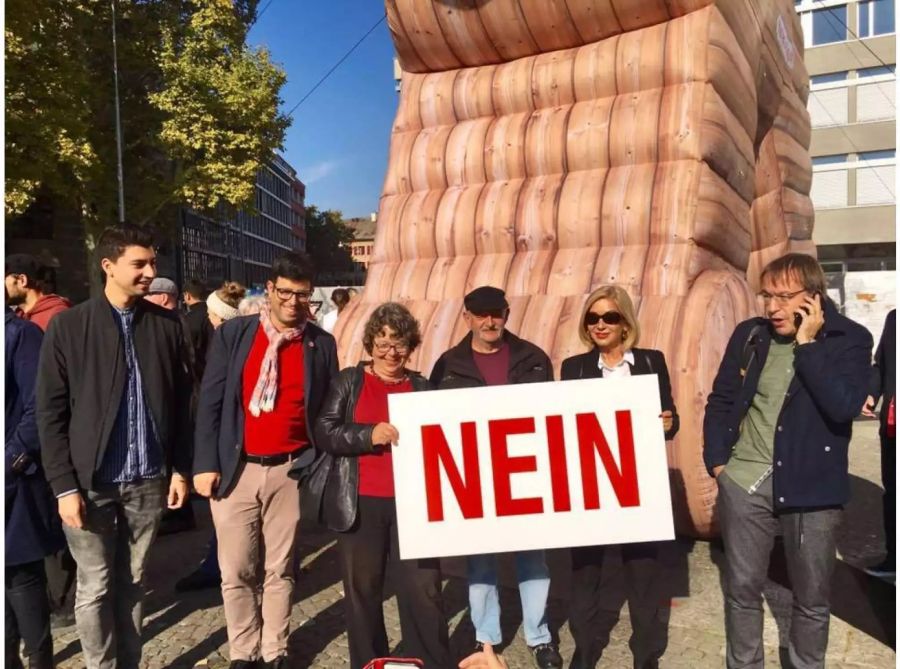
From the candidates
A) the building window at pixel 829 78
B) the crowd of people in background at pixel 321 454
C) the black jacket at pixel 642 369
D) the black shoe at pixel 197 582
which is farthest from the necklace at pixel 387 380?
the building window at pixel 829 78

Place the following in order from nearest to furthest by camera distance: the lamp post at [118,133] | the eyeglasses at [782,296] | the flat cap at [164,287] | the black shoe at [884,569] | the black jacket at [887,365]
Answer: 1. the eyeglasses at [782,296]
2. the black jacket at [887,365]
3. the black shoe at [884,569]
4. the flat cap at [164,287]
5. the lamp post at [118,133]

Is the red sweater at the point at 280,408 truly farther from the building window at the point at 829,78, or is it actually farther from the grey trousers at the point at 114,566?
the building window at the point at 829,78

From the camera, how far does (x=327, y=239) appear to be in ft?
263

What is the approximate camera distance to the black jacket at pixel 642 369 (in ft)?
9.98

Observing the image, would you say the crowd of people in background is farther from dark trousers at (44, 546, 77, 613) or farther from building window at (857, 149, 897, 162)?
building window at (857, 149, 897, 162)

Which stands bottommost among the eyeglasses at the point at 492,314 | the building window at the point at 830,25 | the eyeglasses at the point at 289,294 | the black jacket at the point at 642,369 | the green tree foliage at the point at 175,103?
the black jacket at the point at 642,369

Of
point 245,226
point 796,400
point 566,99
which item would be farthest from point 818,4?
point 245,226

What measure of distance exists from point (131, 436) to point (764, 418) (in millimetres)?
2428

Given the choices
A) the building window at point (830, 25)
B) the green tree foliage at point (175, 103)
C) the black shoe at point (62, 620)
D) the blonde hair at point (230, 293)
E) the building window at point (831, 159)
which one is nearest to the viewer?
the black shoe at point (62, 620)

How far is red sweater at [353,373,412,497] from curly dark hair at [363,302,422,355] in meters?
0.17

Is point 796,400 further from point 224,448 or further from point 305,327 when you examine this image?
point 224,448

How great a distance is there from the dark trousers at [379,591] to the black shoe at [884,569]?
8.72 feet

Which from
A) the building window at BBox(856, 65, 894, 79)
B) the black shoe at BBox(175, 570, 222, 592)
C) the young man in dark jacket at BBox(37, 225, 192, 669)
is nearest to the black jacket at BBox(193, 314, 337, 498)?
the young man in dark jacket at BBox(37, 225, 192, 669)

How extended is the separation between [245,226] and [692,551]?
248 ft
